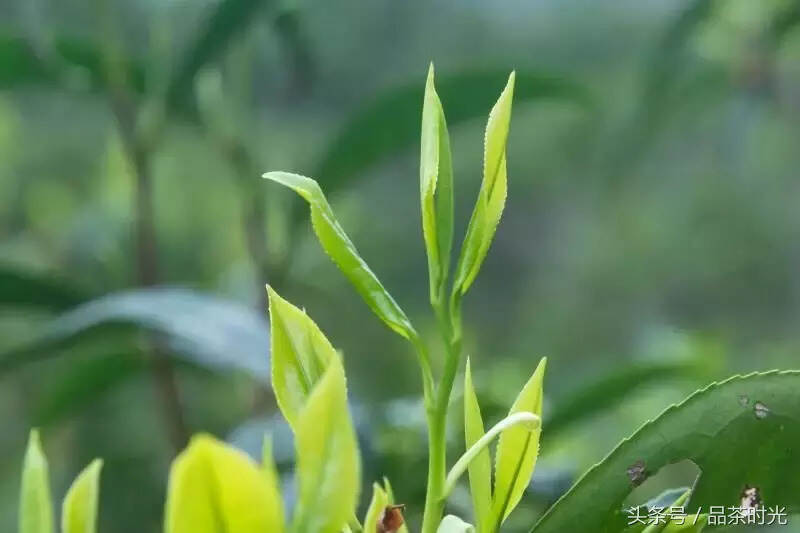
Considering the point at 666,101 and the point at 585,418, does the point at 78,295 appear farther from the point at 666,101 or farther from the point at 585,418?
the point at 666,101

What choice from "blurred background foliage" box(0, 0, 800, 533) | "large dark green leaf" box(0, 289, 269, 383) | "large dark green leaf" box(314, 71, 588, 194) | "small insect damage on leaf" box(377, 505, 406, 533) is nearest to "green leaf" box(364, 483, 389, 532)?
"small insect damage on leaf" box(377, 505, 406, 533)

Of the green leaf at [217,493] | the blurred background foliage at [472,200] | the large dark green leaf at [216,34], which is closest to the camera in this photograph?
the green leaf at [217,493]

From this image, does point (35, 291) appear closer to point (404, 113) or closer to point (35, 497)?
point (404, 113)

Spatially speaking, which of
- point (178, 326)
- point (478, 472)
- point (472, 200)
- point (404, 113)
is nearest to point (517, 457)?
point (478, 472)

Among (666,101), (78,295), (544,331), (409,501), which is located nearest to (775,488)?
(409,501)

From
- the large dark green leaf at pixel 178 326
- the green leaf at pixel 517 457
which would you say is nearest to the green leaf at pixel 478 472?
the green leaf at pixel 517 457

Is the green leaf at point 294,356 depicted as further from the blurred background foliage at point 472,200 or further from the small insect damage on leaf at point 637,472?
the blurred background foliage at point 472,200
